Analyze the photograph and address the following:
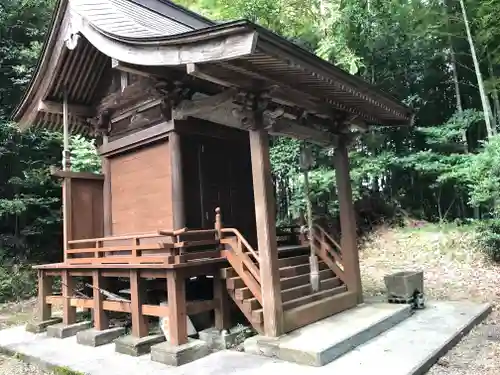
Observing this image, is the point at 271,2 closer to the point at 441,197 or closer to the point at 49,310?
the point at 441,197

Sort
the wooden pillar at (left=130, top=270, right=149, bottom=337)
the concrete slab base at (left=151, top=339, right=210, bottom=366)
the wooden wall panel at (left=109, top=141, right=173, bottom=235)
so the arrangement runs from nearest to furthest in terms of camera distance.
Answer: the concrete slab base at (left=151, top=339, right=210, bottom=366) → the wooden pillar at (left=130, top=270, right=149, bottom=337) → the wooden wall panel at (left=109, top=141, right=173, bottom=235)

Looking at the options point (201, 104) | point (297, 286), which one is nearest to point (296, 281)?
point (297, 286)

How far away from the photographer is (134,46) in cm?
467

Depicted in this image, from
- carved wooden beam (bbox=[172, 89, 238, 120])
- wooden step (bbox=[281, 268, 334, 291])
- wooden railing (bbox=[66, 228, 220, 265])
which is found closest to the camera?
A: wooden railing (bbox=[66, 228, 220, 265])

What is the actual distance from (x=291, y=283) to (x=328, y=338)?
4.16 feet

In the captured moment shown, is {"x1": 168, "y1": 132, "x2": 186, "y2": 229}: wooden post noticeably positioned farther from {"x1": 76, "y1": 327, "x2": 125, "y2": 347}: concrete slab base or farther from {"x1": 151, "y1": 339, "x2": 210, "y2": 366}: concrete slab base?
{"x1": 76, "y1": 327, "x2": 125, "y2": 347}: concrete slab base

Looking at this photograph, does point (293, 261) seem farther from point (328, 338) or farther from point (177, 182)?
point (177, 182)

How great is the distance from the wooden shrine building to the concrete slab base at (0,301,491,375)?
436 mm

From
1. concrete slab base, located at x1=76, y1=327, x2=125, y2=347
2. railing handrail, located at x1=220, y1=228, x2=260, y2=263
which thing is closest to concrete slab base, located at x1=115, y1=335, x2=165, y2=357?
concrete slab base, located at x1=76, y1=327, x2=125, y2=347

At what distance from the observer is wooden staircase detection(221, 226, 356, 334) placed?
16.3ft

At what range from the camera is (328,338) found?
4586mm

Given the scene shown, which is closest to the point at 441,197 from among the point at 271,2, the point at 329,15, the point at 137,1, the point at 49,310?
the point at 329,15

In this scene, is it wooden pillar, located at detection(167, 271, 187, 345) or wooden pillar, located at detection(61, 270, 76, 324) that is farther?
wooden pillar, located at detection(61, 270, 76, 324)

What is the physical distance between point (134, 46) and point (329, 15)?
319 inches
